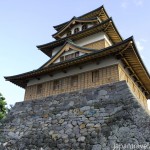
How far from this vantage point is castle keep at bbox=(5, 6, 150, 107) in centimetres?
1199

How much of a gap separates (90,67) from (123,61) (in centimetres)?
202

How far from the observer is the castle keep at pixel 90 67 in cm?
1199

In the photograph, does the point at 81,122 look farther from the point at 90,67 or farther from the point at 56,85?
the point at 56,85

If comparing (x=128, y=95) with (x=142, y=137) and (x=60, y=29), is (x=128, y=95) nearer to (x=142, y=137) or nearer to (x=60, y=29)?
(x=142, y=137)

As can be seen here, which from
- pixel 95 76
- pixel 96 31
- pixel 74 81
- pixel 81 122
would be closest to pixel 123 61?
pixel 95 76

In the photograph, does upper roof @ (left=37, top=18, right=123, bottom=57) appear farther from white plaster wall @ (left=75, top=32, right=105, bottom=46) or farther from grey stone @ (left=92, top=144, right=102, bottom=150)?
grey stone @ (left=92, top=144, right=102, bottom=150)

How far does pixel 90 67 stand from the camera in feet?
41.9

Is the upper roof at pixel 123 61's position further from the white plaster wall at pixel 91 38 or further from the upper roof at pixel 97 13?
the upper roof at pixel 97 13

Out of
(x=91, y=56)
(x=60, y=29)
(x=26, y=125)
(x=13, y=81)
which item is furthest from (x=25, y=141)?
(x=60, y=29)

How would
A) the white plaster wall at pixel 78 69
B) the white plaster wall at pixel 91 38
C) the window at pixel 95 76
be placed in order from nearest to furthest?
the white plaster wall at pixel 78 69, the window at pixel 95 76, the white plaster wall at pixel 91 38

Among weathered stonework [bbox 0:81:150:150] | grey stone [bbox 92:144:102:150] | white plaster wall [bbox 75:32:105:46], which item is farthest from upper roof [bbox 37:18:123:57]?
grey stone [bbox 92:144:102:150]

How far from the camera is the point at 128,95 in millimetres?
8281

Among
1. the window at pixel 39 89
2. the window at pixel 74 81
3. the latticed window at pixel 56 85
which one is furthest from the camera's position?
the window at pixel 39 89

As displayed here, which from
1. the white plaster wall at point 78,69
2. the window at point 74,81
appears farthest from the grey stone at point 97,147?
the window at point 74,81
